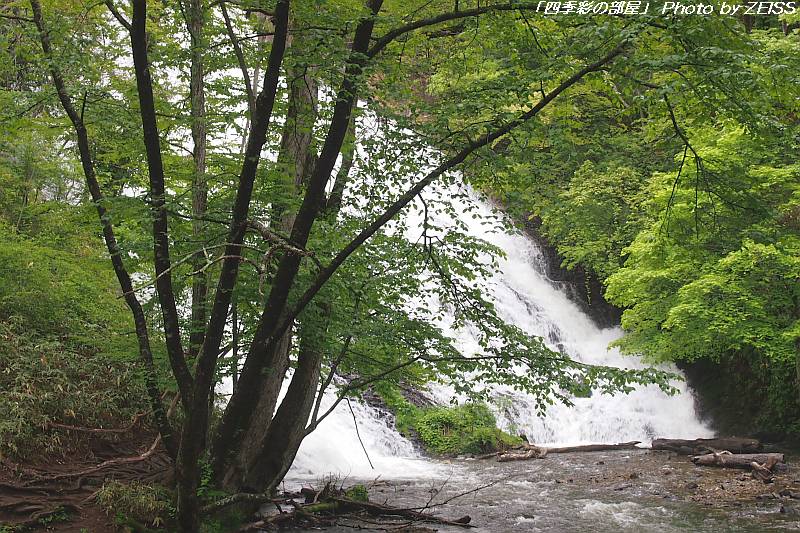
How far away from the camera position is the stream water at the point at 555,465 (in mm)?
8078

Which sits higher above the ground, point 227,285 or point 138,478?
point 227,285

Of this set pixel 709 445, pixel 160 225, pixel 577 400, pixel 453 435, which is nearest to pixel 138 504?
pixel 160 225

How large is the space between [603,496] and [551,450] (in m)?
4.28

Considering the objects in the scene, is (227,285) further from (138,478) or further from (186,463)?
(138,478)

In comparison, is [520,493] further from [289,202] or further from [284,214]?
[289,202]

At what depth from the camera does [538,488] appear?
10.0 m

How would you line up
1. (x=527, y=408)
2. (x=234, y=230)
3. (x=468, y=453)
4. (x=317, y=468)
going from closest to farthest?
(x=234, y=230) < (x=317, y=468) < (x=468, y=453) < (x=527, y=408)

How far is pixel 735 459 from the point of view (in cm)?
1134

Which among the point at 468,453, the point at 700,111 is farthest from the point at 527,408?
the point at 700,111

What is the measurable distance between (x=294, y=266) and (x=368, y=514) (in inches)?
149

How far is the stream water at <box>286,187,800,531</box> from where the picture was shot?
26.5ft

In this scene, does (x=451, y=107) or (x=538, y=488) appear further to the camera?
(x=538, y=488)

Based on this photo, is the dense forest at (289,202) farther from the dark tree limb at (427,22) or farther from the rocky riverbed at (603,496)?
the rocky riverbed at (603,496)

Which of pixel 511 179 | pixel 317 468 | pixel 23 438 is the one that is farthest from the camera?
pixel 317 468
